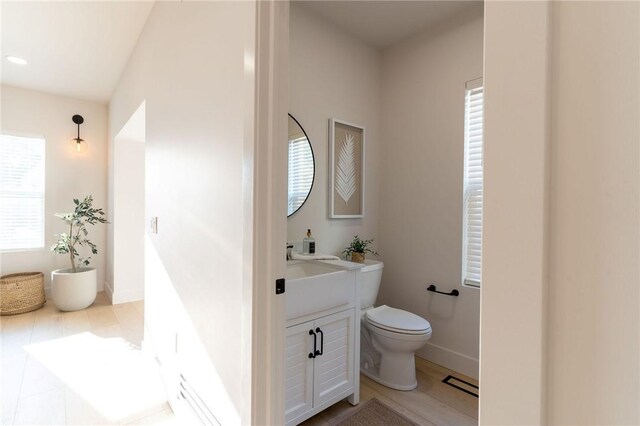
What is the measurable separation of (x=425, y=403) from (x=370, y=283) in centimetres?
80

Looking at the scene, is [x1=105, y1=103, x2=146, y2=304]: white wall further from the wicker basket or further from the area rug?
the area rug

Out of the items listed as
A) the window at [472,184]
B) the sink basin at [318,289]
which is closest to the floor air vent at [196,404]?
the sink basin at [318,289]

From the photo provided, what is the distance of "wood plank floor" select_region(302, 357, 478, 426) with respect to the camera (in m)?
1.75

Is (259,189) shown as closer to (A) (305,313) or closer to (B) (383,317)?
(A) (305,313)

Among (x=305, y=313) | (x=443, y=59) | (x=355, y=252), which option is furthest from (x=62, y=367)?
(x=443, y=59)

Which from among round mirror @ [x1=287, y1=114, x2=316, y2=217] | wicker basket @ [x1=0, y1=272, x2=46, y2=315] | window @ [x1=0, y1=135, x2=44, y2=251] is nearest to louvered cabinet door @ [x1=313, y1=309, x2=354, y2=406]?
round mirror @ [x1=287, y1=114, x2=316, y2=217]

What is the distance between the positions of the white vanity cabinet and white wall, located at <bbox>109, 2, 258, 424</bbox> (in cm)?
38

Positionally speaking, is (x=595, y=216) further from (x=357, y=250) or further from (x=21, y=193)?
(x=21, y=193)

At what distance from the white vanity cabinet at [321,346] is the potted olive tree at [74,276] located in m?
3.05

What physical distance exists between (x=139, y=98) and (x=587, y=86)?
2.87m

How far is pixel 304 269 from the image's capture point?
208 cm

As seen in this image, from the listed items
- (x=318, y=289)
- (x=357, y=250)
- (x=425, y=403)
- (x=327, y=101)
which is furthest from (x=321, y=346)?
(x=327, y=101)

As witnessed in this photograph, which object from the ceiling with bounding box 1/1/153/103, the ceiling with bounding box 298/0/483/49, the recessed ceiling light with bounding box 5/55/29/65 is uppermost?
the ceiling with bounding box 298/0/483/49

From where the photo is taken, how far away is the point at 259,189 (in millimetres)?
1085
